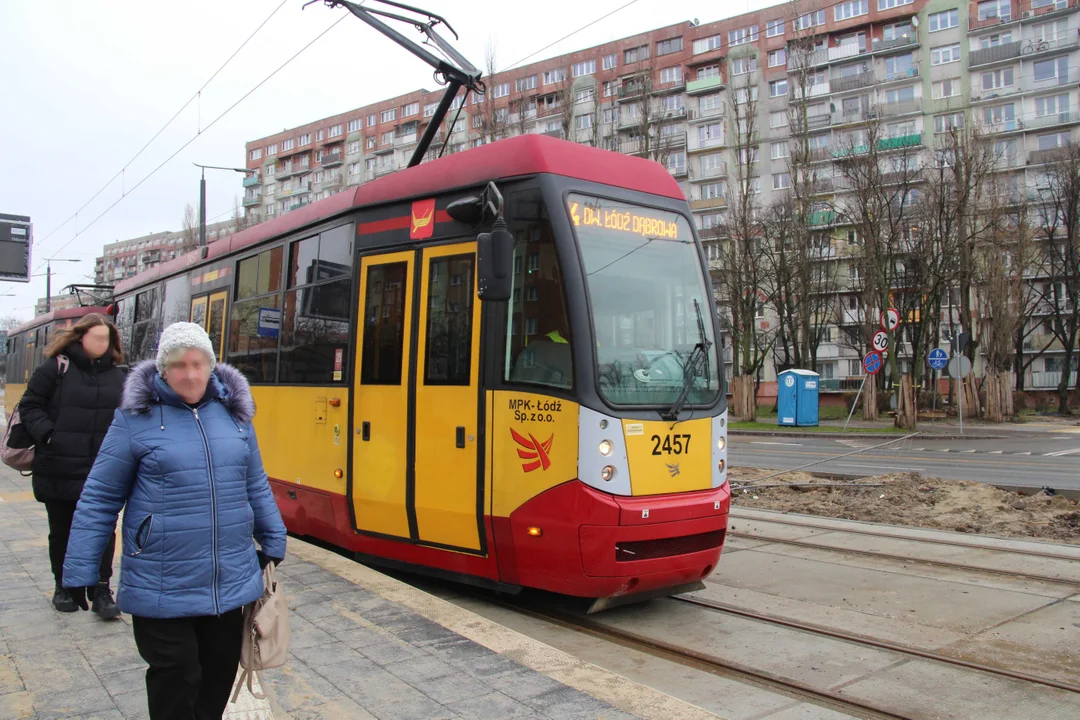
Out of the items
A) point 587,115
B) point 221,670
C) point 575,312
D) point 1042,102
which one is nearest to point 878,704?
point 575,312

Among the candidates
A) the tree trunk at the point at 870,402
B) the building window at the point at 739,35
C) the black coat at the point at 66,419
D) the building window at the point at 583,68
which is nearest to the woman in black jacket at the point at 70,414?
the black coat at the point at 66,419

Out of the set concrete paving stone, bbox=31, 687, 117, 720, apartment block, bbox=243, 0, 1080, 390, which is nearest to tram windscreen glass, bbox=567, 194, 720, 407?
concrete paving stone, bbox=31, 687, 117, 720

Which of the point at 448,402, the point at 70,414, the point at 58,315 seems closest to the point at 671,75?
the point at 58,315

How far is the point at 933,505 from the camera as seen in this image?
1145 cm

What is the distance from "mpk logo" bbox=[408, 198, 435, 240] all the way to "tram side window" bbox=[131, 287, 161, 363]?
6.80 meters

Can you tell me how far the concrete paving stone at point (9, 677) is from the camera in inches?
151

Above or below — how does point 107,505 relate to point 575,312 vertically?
below

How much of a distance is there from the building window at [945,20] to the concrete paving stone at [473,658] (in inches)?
2580

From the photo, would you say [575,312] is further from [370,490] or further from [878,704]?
[878,704]

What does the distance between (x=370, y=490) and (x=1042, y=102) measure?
62276mm

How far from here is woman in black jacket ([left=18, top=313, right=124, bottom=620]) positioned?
4.98 meters

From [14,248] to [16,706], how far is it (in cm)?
2168

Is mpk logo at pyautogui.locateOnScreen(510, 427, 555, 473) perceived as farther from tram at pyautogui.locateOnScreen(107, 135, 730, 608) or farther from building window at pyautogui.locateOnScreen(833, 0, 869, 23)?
building window at pyautogui.locateOnScreen(833, 0, 869, 23)

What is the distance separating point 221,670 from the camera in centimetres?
303
